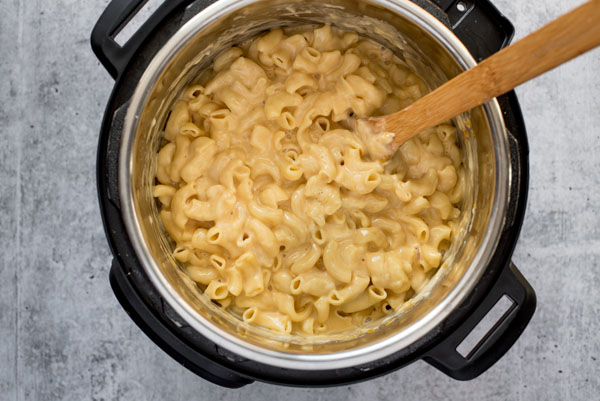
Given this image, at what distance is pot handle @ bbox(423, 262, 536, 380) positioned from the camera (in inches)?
45.4

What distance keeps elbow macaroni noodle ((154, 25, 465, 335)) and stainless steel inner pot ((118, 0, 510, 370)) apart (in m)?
0.03

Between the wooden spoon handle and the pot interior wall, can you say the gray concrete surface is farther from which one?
the wooden spoon handle

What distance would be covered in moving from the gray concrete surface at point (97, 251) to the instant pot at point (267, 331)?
1.04 feet

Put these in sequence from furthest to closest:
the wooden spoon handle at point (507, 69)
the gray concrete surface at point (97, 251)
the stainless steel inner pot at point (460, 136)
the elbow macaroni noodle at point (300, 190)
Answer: the gray concrete surface at point (97, 251), the elbow macaroni noodle at point (300, 190), the stainless steel inner pot at point (460, 136), the wooden spoon handle at point (507, 69)

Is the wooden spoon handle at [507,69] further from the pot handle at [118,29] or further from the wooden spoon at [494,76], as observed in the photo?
the pot handle at [118,29]

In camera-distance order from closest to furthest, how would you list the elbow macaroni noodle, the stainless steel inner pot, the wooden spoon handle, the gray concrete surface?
the wooden spoon handle, the stainless steel inner pot, the elbow macaroni noodle, the gray concrete surface

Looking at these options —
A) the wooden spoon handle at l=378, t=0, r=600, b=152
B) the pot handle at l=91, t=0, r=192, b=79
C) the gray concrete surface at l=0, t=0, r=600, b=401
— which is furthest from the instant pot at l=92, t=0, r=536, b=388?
the gray concrete surface at l=0, t=0, r=600, b=401

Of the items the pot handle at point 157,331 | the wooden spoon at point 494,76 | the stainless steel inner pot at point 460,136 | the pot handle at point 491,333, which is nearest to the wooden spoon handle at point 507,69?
the wooden spoon at point 494,76

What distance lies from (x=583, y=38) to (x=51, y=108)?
47.6 inches

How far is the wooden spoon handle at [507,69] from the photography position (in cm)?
76

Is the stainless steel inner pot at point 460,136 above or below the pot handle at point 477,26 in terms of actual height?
below

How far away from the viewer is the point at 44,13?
1478mm

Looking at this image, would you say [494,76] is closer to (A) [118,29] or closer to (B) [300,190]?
(B) [300,190]

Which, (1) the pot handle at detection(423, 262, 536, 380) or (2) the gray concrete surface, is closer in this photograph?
(1) the pot handle at detection(423, 262, 536, 380)
